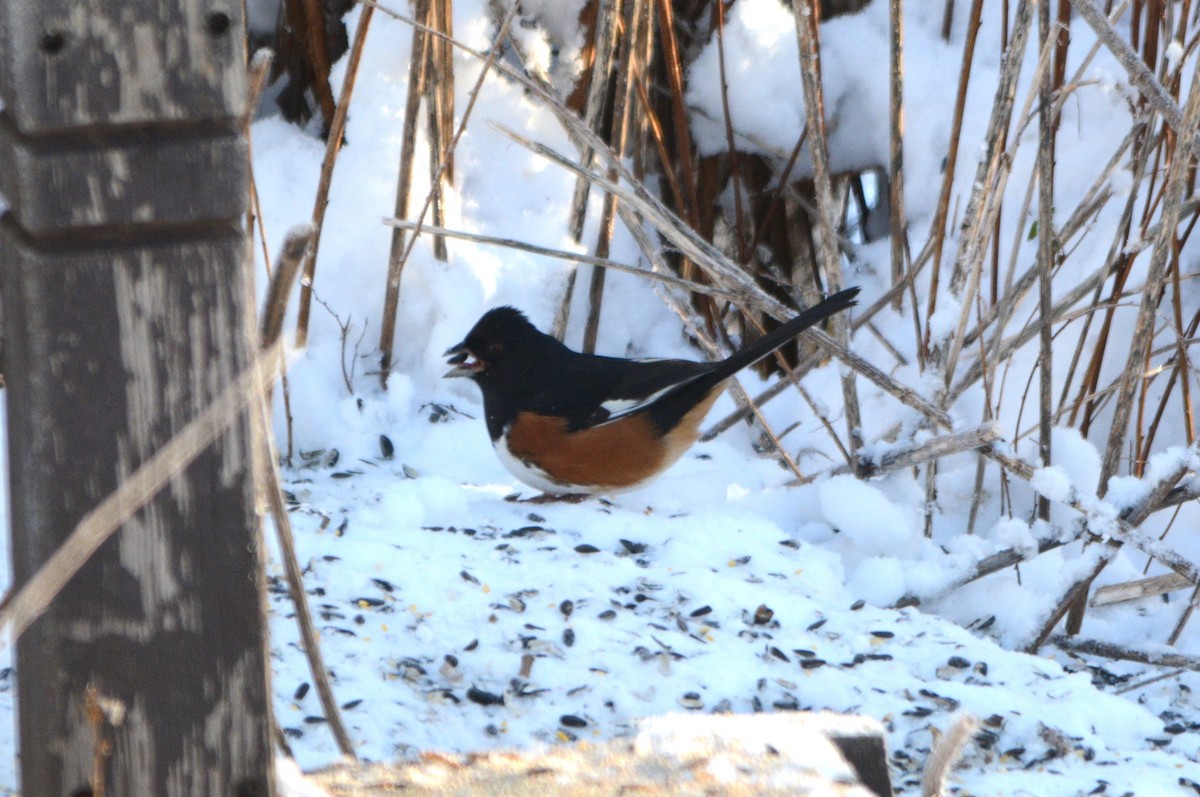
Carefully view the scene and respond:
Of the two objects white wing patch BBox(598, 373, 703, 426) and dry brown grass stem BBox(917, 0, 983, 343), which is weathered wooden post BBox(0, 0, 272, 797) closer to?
dry brown grass stem BBox(917, 0, 983, 343)

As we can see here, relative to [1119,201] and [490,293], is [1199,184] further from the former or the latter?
[490,293]

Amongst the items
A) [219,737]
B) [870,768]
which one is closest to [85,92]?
[219,737]

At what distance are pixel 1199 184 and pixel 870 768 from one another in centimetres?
231

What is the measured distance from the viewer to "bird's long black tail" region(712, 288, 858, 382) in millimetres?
2805

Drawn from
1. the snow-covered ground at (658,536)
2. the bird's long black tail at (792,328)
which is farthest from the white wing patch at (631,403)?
the snow-covered ground at (658,536)

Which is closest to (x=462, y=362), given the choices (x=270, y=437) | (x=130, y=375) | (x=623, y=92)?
(x=623, y=92)

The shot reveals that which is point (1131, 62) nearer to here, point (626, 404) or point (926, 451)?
point (926, 451)

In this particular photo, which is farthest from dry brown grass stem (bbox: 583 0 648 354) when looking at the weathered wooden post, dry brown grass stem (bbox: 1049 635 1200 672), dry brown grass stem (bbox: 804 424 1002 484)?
the weathered wooden post

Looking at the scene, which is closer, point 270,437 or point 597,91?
point 270,437

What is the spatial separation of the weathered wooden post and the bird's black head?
2.27 meters

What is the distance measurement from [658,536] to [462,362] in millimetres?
789

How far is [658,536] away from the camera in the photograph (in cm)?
282

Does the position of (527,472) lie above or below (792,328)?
below

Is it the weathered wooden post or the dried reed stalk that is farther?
the dried reed stalk
